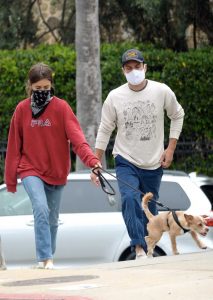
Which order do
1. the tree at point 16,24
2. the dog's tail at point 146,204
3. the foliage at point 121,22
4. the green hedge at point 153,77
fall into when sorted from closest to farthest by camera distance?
the dog's tail at point 146,204
the green hedge at point 153,77
the foliage at point 121,22
the tree at point 16,24

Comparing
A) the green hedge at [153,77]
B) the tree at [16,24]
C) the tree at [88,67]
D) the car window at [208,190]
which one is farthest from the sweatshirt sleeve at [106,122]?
the tree at [16,24]

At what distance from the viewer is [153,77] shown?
17.8m

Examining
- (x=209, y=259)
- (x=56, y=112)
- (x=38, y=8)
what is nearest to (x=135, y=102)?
(x=56, y=112)

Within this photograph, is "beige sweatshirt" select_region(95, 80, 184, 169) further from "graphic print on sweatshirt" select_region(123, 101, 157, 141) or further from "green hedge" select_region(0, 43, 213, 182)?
"green hedge" select_region(0, 43, 213, 182)

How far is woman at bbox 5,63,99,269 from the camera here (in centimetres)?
894

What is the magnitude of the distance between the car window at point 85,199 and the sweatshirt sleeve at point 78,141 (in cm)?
303

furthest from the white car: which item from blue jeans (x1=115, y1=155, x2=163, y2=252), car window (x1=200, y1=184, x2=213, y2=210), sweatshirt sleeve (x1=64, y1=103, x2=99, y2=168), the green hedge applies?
the green hedge

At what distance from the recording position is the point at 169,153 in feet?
32.3

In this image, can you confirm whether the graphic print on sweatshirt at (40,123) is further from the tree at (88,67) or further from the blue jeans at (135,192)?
the tree at (88,67)

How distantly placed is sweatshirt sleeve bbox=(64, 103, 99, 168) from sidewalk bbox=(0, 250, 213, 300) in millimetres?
957

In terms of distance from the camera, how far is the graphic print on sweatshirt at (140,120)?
382 inches

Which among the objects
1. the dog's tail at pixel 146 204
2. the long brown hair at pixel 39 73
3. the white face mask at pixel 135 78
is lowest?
the dog's tail at pixel 146 204

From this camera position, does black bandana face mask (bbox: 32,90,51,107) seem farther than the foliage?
No

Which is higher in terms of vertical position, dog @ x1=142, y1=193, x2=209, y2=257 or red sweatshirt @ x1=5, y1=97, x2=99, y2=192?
red sweatshirt @ x1=5, y1=97, x2=99, y2=192
